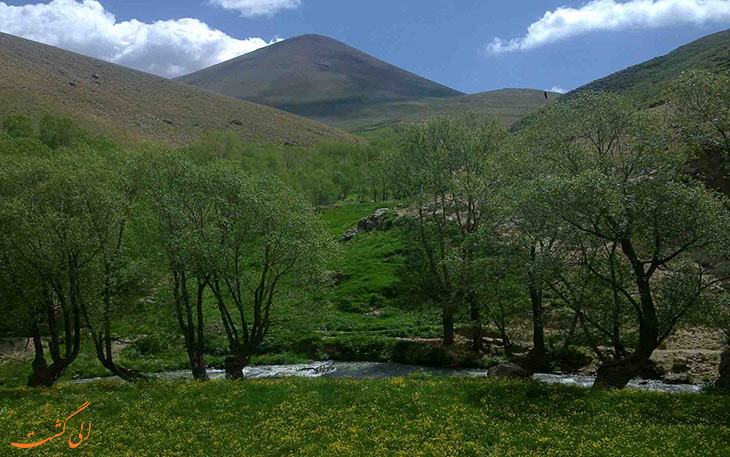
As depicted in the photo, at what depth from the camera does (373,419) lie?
2214 cm

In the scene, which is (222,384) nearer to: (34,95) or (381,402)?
(381,402)

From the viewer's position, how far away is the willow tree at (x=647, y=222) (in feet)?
74.8

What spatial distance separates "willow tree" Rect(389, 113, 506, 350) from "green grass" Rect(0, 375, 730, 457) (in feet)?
56.6

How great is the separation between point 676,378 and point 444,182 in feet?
77.1

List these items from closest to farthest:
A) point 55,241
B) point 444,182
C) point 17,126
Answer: point 55,241 → point 444,182 → point 17,126

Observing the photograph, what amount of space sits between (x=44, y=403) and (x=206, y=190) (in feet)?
50.0

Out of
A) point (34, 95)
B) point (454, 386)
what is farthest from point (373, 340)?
point (34, 95)

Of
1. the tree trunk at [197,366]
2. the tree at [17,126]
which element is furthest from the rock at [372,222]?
the tree at [17,126]

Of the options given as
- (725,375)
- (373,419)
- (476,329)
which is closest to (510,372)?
(725,375)

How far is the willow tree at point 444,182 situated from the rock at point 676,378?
45.2 ft

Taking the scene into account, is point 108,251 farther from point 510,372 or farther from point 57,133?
point 57,133

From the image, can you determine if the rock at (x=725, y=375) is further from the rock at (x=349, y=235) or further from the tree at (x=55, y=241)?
the rock at (x=349, y=235)

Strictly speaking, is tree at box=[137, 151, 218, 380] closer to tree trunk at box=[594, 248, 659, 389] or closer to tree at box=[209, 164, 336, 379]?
tree at box=[209, 164, 336, 379]

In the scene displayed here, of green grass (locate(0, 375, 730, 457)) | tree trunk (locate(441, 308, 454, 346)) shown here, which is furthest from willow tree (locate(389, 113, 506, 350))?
green grass (locate(0, 375, 730, 457))
